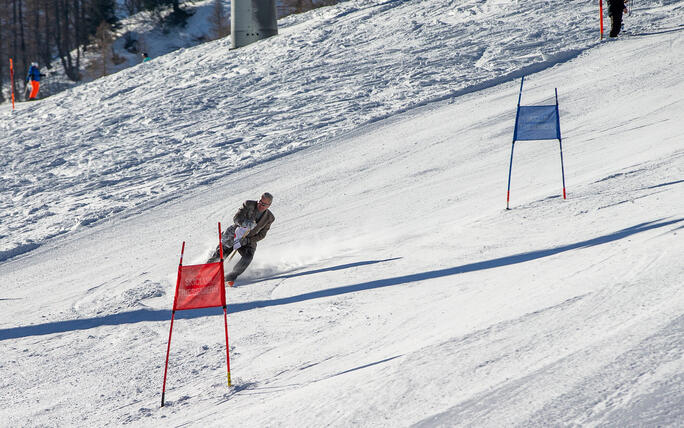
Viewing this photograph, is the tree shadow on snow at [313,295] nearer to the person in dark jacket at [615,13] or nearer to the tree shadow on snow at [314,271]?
the tree shadow on snow at [314,271]

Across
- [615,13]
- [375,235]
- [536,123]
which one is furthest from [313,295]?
[615,13]

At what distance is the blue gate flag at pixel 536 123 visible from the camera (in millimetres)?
10469

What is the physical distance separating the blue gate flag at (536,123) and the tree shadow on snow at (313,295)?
2779mm

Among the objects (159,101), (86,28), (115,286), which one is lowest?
(115,286)

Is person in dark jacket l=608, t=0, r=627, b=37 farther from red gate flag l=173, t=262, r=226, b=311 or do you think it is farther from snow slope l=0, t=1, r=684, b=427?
red gate flag l=173, t=262, r=226, b=311

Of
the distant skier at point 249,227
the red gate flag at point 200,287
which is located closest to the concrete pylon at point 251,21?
the distant skier at point 249,227

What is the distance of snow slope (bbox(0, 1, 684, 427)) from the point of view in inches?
214

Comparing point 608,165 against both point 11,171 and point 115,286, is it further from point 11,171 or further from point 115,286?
point 11,171

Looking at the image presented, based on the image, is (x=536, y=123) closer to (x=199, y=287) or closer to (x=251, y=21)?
(x=199, y=287)

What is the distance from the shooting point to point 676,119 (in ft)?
44.1

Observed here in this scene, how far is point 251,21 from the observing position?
28.7 m

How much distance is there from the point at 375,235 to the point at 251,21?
66.1 feet

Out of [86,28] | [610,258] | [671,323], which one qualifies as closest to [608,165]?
[610,258]

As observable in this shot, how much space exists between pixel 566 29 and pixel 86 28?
44393mm
